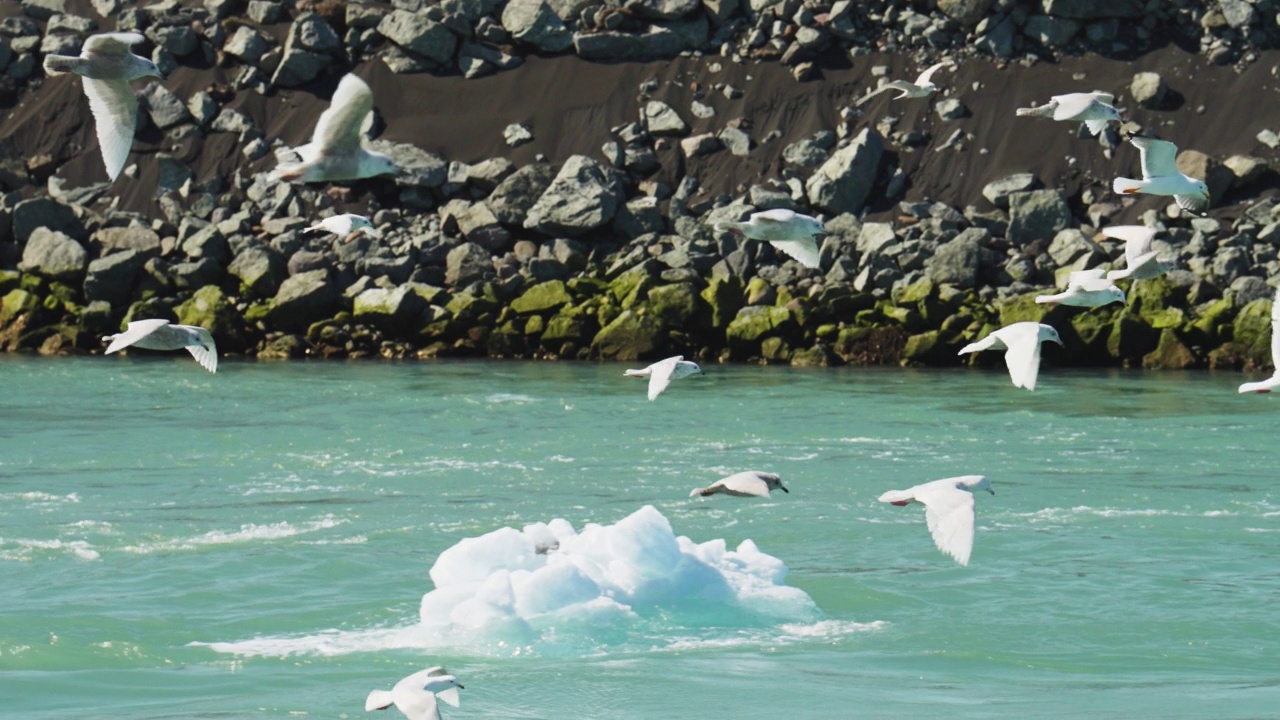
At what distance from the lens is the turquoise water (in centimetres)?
1091

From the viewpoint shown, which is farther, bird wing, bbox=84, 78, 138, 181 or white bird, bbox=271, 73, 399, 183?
bird wing, bbox=84, 78, 138, 181

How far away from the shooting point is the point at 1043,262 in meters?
35.2

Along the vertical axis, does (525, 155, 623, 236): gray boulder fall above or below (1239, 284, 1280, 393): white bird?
above

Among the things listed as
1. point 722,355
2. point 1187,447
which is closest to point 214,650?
point 1187,447

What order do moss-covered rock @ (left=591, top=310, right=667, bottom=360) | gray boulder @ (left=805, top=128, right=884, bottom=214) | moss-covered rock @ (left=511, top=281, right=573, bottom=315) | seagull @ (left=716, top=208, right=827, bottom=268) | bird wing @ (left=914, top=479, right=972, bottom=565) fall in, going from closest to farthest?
bird wing @ (left=914, top=479, right=972, bottom=565)
seagull @ (left=716, top=208, right=827, bottom=268)
moss-covered rock @ (left=591, top=310, right=667, bottom=360)
moss-covered rock @ (left=511, top=281, right=573, bottom=315)
gray boulder @ (left=805, top=128, right=884, bottom=214)

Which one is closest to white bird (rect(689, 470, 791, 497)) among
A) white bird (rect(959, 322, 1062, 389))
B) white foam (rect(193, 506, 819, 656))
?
white foam (rect(193, 506, 819, 656))

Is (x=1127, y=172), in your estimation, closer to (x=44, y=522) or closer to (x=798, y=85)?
(x=798, y=85)

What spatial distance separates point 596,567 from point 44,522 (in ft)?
22.0

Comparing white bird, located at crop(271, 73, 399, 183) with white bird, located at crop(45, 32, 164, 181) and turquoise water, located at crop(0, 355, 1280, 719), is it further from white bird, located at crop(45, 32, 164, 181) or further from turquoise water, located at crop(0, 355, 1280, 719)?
turquoise water, located at crop(0, 355, 1280, 719)

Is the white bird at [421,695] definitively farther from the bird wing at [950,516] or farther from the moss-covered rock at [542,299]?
the moss-covered rock at [542,299]

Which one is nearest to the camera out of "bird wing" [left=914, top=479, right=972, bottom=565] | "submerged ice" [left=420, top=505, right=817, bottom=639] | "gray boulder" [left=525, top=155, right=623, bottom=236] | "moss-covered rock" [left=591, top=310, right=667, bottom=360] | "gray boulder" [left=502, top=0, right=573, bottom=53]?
"bird wing" [left=914, top=479, right=972, bottom=565]

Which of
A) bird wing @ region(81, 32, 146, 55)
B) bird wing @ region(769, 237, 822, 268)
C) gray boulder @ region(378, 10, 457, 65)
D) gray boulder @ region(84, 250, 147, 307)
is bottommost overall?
gray boulder @ region(84, 250, 147, 307)

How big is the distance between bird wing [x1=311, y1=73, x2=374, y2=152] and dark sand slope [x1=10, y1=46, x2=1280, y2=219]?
94.2 feet

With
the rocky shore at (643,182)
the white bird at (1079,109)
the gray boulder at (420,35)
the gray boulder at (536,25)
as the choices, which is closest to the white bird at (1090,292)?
the white bird at (1079,109)
